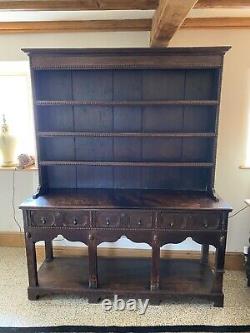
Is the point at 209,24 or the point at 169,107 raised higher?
the point at 209,24

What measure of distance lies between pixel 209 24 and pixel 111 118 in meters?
1.11

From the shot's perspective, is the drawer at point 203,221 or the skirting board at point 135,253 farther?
the skirting board at point 135,253

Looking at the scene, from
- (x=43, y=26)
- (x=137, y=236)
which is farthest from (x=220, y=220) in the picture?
(x=43, y=26)

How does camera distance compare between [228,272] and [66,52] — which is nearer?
[66,52]

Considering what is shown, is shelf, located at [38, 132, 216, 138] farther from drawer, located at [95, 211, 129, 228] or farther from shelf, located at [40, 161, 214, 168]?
drawer, located at [95, 211, 129, 228]

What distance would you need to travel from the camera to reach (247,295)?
2.40m

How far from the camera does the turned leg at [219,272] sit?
213cm

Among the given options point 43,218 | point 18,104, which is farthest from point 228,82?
point 18,104

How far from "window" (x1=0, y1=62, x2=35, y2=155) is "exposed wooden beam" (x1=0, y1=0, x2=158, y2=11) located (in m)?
1.00

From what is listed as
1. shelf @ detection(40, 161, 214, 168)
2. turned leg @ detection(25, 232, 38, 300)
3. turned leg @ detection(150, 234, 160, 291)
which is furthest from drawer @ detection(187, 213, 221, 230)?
turned leg @ detection(25, 232, 38, 300)

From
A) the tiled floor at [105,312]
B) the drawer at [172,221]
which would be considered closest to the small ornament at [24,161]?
the tiled floor at [105,312]

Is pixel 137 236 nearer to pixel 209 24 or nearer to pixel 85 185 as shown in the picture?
pixel 85 185

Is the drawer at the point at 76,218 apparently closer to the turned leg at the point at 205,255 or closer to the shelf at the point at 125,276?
the shelf at the point at 125,276

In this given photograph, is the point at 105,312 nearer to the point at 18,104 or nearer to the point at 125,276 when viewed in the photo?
the point at 125,276
